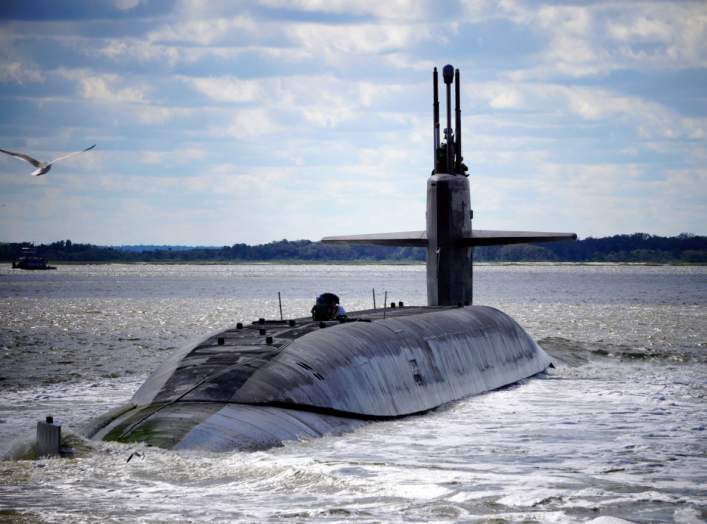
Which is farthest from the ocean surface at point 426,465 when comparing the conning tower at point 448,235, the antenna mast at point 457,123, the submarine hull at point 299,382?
the antenna mast at point 457,123

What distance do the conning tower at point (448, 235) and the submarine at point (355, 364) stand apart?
32 mm

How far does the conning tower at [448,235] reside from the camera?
29.1 meters

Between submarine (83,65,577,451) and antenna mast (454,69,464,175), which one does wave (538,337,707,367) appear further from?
antenna mast (454,69,464,175)

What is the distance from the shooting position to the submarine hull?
15805mm

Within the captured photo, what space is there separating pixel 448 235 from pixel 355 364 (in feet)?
33.8

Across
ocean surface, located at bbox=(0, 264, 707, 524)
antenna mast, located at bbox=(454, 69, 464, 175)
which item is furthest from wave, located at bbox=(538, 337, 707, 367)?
antenna mast, located at bbox=(454, 69, 464, 175)

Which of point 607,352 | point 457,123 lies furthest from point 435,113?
point 607,352

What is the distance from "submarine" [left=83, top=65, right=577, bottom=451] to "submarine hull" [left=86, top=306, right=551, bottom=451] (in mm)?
25

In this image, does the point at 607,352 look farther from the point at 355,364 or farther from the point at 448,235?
the point at 355,364

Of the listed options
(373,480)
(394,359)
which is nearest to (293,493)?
(373,480)

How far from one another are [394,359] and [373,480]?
6.71 metres

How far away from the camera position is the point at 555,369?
3050 centimetres

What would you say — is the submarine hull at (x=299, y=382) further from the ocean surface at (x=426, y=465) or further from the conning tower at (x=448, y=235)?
the conning tower at (x=448, y=235)

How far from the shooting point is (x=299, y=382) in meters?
17.7
